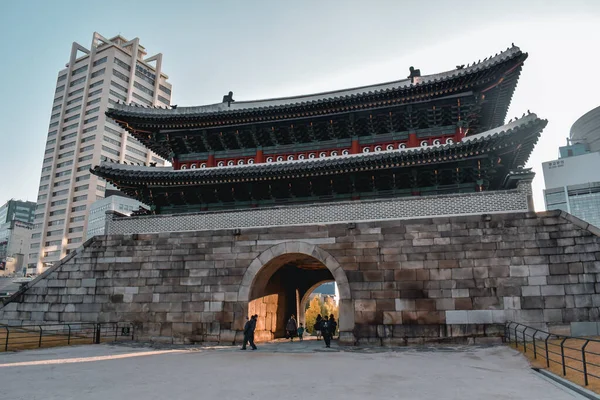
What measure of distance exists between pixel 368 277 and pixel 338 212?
2911mm

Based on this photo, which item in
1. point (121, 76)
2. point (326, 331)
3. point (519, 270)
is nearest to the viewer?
point (519, 270)

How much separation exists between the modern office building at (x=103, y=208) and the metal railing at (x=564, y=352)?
212ft

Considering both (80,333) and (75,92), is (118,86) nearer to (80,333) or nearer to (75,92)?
(75,92)

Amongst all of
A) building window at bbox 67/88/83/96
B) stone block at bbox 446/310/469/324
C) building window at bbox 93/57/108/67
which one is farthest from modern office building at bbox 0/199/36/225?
stone block at bbox 446/310/469/324

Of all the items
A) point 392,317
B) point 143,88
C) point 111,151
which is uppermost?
point 143,88

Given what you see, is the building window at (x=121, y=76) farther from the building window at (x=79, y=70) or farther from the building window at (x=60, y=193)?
the building window at (x=60, y=193)

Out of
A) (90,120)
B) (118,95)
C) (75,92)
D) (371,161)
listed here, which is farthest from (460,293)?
(75,92)

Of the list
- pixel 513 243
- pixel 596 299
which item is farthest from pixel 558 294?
pixel 513 243

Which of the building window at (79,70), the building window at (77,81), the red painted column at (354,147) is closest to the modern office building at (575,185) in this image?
the red painted column at (354,147)

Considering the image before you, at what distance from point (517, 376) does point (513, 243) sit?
6988mm

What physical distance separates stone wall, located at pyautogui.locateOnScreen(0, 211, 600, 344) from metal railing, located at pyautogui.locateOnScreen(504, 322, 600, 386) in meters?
0.75

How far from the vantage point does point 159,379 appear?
8.76 m

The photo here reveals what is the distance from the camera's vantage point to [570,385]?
7.45 meters

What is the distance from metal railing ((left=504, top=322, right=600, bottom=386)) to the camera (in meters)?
7.84
